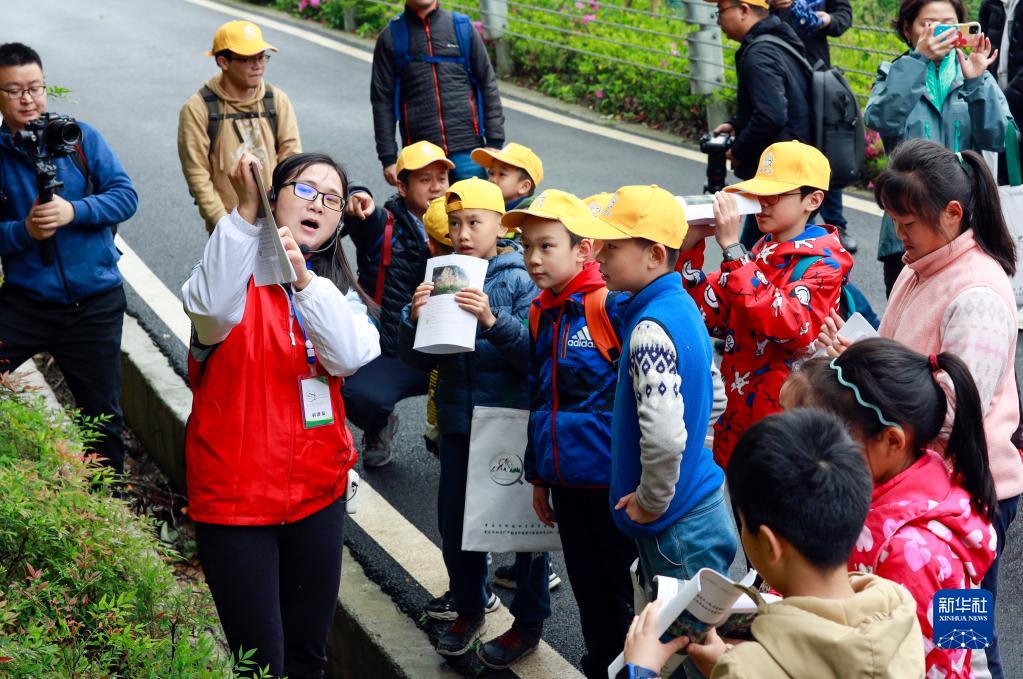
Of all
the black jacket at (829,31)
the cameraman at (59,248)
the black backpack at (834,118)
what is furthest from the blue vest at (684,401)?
the black jacket at (829,31)

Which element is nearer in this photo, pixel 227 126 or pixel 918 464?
pixel 918 464

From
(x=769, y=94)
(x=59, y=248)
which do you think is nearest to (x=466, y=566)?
(x=59, y=248)

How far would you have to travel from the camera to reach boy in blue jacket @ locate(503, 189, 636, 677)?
365 cm

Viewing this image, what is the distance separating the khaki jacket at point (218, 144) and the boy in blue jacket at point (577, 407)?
2749 millimetres

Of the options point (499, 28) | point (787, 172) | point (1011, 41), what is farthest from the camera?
point (499, 28)

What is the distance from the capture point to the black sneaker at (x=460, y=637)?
4262mm

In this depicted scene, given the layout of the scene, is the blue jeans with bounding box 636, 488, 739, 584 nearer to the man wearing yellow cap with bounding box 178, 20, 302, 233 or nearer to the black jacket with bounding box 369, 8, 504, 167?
the man wearing yellow cap with bounding box 178, 20, 302, 233

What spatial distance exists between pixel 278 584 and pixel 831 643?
80.0 inches

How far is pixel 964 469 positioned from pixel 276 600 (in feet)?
6.57

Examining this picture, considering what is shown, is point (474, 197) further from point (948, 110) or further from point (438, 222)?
point (948, 110)

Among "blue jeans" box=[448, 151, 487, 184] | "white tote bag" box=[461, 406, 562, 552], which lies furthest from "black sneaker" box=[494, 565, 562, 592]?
"blue jeans" box=[448, 151, 487, 184]

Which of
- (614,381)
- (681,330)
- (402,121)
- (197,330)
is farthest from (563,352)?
(402,121)

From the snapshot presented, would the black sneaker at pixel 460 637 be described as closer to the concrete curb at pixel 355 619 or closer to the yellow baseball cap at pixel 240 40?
the concrete curb at pixel 355 619

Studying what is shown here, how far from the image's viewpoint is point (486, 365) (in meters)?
4.19
